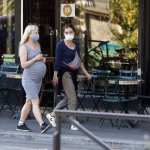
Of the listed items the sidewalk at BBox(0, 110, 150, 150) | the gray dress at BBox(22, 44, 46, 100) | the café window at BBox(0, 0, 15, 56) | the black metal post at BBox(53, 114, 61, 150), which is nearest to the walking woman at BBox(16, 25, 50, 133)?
the gray dress at BBox(22, 44, 46, 100)

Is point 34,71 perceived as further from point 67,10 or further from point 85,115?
point 85,115

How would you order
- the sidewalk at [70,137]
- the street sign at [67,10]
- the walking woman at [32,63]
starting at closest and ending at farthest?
the sidewalk at [70,137] → the walking woman at [32,63] → the street sign at [67,10]

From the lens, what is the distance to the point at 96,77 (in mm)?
12891

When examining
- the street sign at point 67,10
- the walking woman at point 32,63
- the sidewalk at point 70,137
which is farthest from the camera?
the street sign at point 67,10

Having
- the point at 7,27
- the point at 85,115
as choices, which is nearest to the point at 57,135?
the point at 85,115

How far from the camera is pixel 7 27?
13.7 m

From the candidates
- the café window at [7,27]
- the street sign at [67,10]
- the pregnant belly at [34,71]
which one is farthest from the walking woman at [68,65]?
the café window at [7,27]

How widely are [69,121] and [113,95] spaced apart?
6571 millimetres

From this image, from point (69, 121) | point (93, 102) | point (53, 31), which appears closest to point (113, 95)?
point (93, 102)

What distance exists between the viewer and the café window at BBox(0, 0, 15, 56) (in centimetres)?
1363

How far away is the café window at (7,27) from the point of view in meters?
13.6

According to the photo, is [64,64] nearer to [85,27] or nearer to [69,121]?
[85,27]

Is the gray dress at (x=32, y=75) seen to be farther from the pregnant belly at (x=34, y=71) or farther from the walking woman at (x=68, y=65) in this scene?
the walking woman at (x=68, y=65)

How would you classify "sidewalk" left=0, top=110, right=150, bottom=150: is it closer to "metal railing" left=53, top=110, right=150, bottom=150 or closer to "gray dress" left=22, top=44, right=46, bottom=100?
"gray dress" left=22, top=44, right=46, bottom=100
